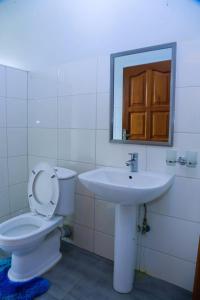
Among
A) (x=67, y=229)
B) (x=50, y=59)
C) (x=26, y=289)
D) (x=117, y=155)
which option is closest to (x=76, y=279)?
(x=26, y=289)

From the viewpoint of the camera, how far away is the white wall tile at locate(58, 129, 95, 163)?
6.20 ft

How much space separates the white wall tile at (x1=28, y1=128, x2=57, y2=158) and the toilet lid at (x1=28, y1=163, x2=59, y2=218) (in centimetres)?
32

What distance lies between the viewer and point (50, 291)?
1.53 metres

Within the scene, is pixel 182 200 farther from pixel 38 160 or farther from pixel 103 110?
pixel 38 160

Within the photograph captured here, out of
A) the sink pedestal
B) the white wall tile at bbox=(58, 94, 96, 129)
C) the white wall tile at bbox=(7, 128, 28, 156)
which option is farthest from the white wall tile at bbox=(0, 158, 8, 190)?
the sink pedestal

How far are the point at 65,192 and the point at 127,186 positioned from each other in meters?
0.72

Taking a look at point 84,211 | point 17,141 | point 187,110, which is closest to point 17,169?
point 17,141

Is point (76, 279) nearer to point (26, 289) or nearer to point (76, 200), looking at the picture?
point (26, 289)

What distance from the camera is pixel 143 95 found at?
62.8 inches

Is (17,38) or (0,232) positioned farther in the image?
(17,38)

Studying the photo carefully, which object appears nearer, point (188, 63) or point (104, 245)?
point (188, 63)

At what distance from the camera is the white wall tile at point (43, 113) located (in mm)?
2105

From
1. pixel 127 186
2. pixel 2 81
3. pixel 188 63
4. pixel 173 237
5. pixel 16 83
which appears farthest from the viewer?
pixel 16 83

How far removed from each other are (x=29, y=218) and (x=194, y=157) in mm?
1391
